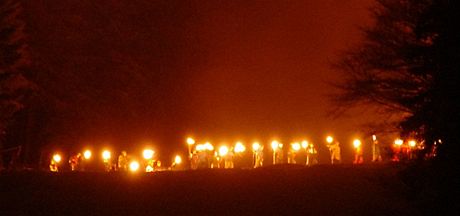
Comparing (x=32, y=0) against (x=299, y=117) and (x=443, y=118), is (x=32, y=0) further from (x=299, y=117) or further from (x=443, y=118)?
(x=443, y=118)

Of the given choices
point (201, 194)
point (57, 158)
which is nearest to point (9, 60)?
point (57, 158)

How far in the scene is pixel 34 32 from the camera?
3353 centimetres

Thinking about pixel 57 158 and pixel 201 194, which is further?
Result: pixel 57 158

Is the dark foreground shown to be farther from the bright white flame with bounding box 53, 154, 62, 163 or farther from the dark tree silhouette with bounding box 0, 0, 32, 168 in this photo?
the bright white flame with bounding box 53, 154, 62, 163

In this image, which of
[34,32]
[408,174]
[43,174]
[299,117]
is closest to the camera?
[408,174]

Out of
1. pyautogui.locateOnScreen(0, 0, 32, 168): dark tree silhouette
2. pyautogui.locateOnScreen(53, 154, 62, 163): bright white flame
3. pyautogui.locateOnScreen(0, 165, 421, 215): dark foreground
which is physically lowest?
pyautogui.locateOnScreen(0, 165, 421, 215): dark foreground

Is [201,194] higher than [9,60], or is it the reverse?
[9,60]

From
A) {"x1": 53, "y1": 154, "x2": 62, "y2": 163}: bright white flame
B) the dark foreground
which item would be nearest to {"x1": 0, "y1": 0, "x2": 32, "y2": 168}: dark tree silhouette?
{"x1": 53, "y1": 154, "x2": 62, "y2": 163}: bright white flame

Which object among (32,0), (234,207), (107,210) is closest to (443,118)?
(234,207)

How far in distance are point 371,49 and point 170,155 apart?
17833 millimetres

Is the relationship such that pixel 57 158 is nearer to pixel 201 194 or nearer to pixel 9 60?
pixel 9 60

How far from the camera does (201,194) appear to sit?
1527 centimetres

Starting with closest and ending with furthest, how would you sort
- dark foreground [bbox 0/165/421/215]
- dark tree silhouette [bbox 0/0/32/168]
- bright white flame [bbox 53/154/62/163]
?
dark foreground [bbox 0/165/421/215] → dark tree silhouette [bbox 0/0/32/168] → bright white flame [bbox 53/154/62/163]

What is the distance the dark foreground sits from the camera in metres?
14.4
